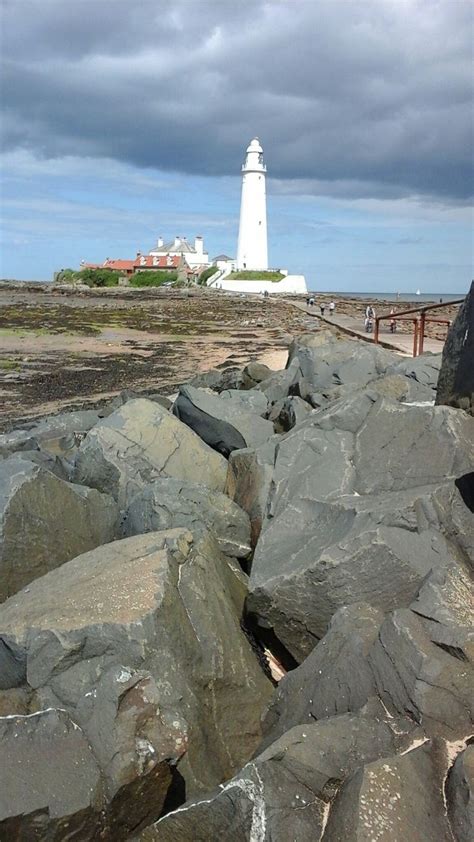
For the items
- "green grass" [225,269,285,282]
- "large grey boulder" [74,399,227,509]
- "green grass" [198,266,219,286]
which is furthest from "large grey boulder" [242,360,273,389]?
"green grass" [198,266,219,286]

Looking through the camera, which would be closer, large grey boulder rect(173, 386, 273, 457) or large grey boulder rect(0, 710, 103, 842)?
large grey boulder rect(0, 710, 103, 842)

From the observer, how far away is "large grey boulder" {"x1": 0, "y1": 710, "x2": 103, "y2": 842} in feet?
8.14

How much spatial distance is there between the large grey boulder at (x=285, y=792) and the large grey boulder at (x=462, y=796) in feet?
0.93

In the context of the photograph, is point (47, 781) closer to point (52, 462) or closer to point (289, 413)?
point (52, 462)

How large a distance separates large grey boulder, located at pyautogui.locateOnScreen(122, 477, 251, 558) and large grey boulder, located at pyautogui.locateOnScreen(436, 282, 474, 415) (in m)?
1.52

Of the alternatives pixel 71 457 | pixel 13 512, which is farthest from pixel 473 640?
pixel 71 457

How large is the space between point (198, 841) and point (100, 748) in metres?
0.48

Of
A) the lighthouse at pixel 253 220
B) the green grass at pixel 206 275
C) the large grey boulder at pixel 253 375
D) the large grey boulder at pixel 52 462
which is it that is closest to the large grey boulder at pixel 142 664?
the large grey boulder at pixel 52 462

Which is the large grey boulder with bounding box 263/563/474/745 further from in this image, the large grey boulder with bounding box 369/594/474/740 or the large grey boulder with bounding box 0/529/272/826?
the large grey boulder with bounding box 0/529/272/826

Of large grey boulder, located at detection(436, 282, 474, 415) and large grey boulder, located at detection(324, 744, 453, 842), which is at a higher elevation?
large grey boulder, located at detection(436, 282, 474, 415)

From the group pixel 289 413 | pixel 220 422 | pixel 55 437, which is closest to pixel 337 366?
pixel 289 413

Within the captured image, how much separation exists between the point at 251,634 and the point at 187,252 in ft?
302

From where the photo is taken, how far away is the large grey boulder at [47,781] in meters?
2.48

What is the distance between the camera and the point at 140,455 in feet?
17.9
